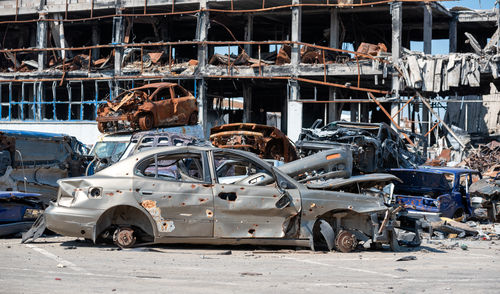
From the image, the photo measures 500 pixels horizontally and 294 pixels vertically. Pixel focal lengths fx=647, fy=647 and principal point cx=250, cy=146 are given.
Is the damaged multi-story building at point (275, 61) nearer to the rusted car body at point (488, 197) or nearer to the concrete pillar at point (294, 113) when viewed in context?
A: the concrete pillar at point (294, 113)

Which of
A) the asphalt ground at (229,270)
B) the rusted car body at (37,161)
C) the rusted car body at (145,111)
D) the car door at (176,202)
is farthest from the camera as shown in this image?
the rusted car body at (145,111)

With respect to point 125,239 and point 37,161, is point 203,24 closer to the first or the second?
point 37,161

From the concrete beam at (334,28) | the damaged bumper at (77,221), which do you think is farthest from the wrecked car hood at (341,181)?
the concrete beam at (334,28)

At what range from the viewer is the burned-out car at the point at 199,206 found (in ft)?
30.0

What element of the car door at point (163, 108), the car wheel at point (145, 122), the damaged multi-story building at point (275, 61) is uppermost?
the damaged multi-story building at point (275, 61)

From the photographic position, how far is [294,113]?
104 feet

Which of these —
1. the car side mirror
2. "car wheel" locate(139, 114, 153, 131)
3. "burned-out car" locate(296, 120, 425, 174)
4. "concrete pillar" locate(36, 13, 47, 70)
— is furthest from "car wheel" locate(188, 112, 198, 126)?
"concrete pillar" locate(36, 13, 47, 70)

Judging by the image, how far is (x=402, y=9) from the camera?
108 ft

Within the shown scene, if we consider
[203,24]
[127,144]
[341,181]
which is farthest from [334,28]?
[341,181]

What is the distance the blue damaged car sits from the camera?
587 inches

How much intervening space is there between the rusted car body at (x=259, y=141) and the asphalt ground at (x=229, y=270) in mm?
9209

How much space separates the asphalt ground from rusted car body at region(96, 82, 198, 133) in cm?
1113

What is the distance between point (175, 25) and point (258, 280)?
116 ft

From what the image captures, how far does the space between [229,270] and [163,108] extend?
48.2 feet
